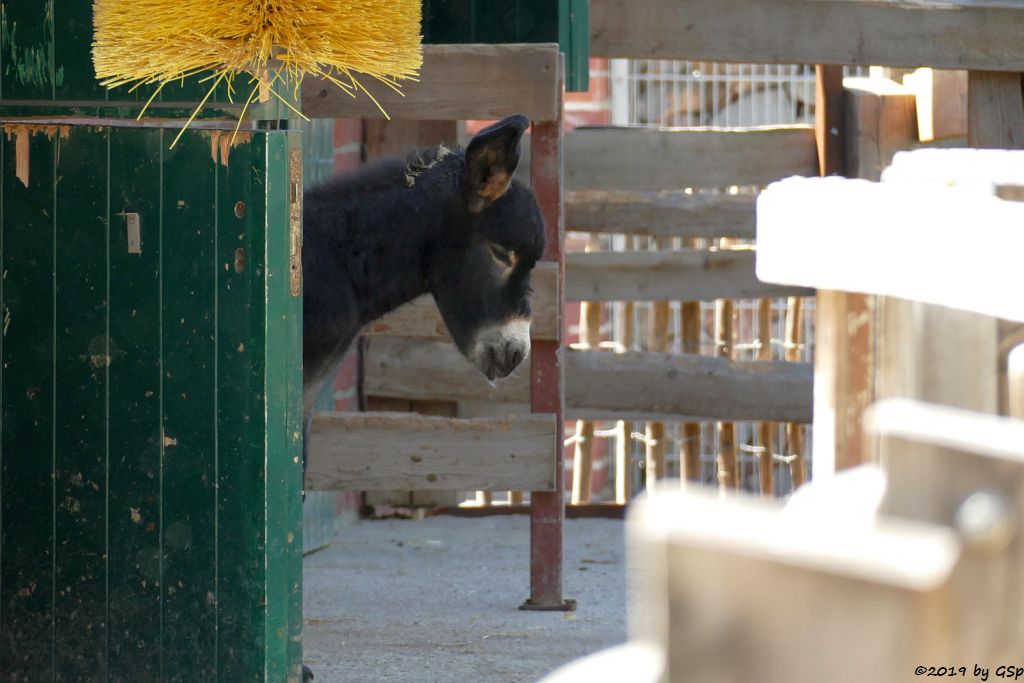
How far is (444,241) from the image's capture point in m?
5.28

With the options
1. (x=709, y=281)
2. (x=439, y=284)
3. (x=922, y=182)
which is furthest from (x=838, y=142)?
(x=922, y=182)

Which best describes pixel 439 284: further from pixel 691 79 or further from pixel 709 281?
pixel 691 79

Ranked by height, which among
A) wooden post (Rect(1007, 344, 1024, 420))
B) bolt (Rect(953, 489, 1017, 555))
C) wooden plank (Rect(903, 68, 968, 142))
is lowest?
bolt (Rect(953, 489, 1017, 555))

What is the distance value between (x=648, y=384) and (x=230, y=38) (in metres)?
4.38

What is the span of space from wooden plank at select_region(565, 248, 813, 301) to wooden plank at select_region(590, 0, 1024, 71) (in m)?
1.91

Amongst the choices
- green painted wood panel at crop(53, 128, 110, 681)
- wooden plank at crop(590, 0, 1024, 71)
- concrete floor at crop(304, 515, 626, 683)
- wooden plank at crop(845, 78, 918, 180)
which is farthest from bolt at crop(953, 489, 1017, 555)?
wooden plank at crop(845, 78, 918, 180)

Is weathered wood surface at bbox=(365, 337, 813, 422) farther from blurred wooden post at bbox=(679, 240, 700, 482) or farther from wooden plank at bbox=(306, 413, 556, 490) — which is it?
wooden plank at bbox=(306, 413, 556, 490)

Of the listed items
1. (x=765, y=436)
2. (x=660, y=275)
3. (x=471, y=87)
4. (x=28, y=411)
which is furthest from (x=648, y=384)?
(x=28, y=411)

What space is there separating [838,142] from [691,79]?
4535mm

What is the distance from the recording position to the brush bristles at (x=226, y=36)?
3574mm

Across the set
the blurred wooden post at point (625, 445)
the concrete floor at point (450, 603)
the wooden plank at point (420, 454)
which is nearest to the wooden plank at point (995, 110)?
the wooden plank at point (420, 454)

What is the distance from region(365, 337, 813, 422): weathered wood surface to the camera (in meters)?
7.57

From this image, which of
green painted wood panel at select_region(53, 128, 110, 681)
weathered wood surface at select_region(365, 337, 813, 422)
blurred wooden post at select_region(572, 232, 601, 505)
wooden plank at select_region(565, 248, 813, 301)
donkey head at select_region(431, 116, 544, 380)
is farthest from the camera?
blurred wooden post at select_region(572, 232, 601, 505)

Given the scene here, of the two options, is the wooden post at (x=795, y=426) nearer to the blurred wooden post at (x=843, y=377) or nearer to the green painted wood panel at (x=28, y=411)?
the green painted wood panel at (x=28, y=411)
